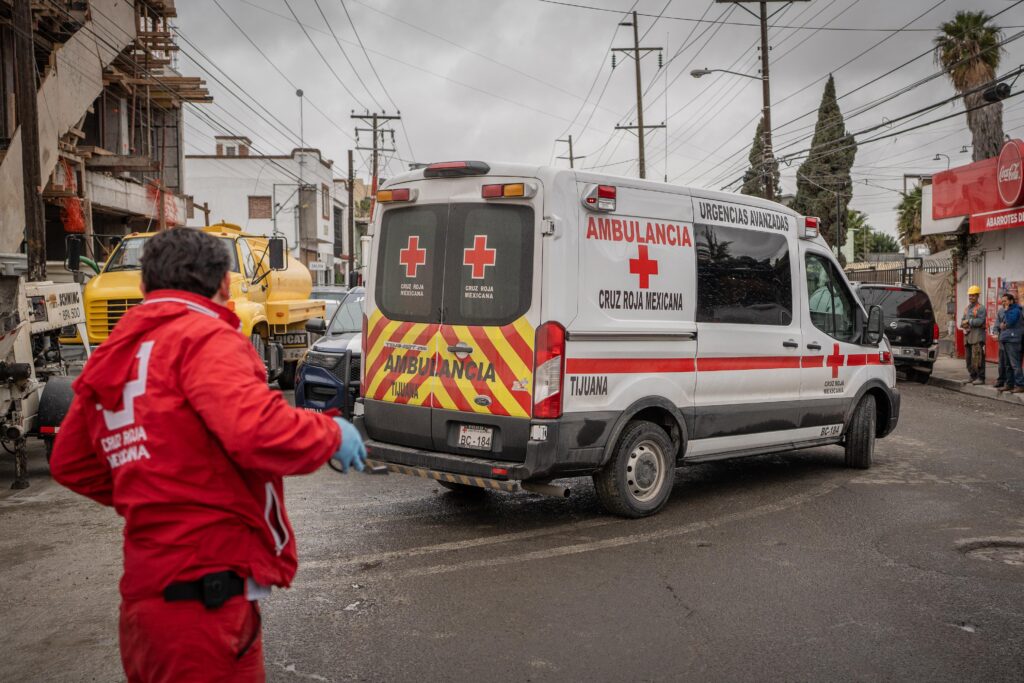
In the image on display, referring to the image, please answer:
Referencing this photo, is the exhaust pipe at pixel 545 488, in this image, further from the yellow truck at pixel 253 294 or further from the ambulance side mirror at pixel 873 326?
the yellow truck at pixel 253 294

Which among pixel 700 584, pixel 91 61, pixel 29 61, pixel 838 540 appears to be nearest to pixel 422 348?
pixel 700 584

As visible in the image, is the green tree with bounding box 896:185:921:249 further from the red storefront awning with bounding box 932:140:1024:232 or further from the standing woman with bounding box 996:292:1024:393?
the standing woman with bounding box 996:292:1024:393

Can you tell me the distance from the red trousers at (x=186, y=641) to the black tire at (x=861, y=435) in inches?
301

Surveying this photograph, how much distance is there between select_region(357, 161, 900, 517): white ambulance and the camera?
6371 mm

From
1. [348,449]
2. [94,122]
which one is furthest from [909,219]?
[348,449]

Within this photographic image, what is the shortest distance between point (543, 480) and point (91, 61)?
2081cm

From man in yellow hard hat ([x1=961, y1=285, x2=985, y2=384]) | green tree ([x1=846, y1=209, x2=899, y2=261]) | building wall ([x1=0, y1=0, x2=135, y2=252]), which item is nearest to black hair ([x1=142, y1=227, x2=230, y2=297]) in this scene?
building wall ([x1=0, y1=0, x2=135, y2=252])

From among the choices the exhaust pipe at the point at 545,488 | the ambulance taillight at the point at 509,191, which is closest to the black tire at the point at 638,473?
the exhaust pipe at the point at 545,488

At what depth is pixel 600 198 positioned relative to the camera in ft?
21.5

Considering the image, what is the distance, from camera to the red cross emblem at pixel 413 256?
6969mm

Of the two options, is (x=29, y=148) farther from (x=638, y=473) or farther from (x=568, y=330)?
(x=638, y=473)

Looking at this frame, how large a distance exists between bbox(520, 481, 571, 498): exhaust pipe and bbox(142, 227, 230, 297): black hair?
13.4ft

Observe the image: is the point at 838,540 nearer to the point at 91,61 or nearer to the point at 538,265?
the point at 538,265

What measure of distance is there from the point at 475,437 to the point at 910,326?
15143mm
